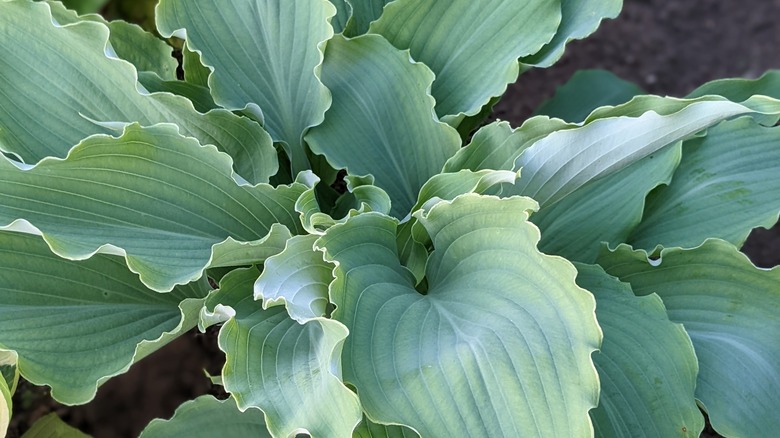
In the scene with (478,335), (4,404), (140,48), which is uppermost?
(140,48)

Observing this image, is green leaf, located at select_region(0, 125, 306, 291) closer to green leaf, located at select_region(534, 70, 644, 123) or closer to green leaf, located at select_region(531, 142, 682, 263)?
green leaf, located at select_region(531, 142, 682, 263)

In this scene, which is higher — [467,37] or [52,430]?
[467,37]

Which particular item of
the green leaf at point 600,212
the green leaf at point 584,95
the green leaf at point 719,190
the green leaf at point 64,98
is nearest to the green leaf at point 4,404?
the green leaf at point 64,98

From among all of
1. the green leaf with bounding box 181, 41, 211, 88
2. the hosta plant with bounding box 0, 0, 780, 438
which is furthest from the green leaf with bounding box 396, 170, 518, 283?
the green leaf with bounding box 181, 41, 211, 88

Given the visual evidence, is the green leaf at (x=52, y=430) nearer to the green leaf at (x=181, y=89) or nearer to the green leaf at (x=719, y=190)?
the green leaf at (x=181, y=89)

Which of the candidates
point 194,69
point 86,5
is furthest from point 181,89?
point 86,5

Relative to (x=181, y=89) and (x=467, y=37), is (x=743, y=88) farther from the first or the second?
(x=181, y=89)
